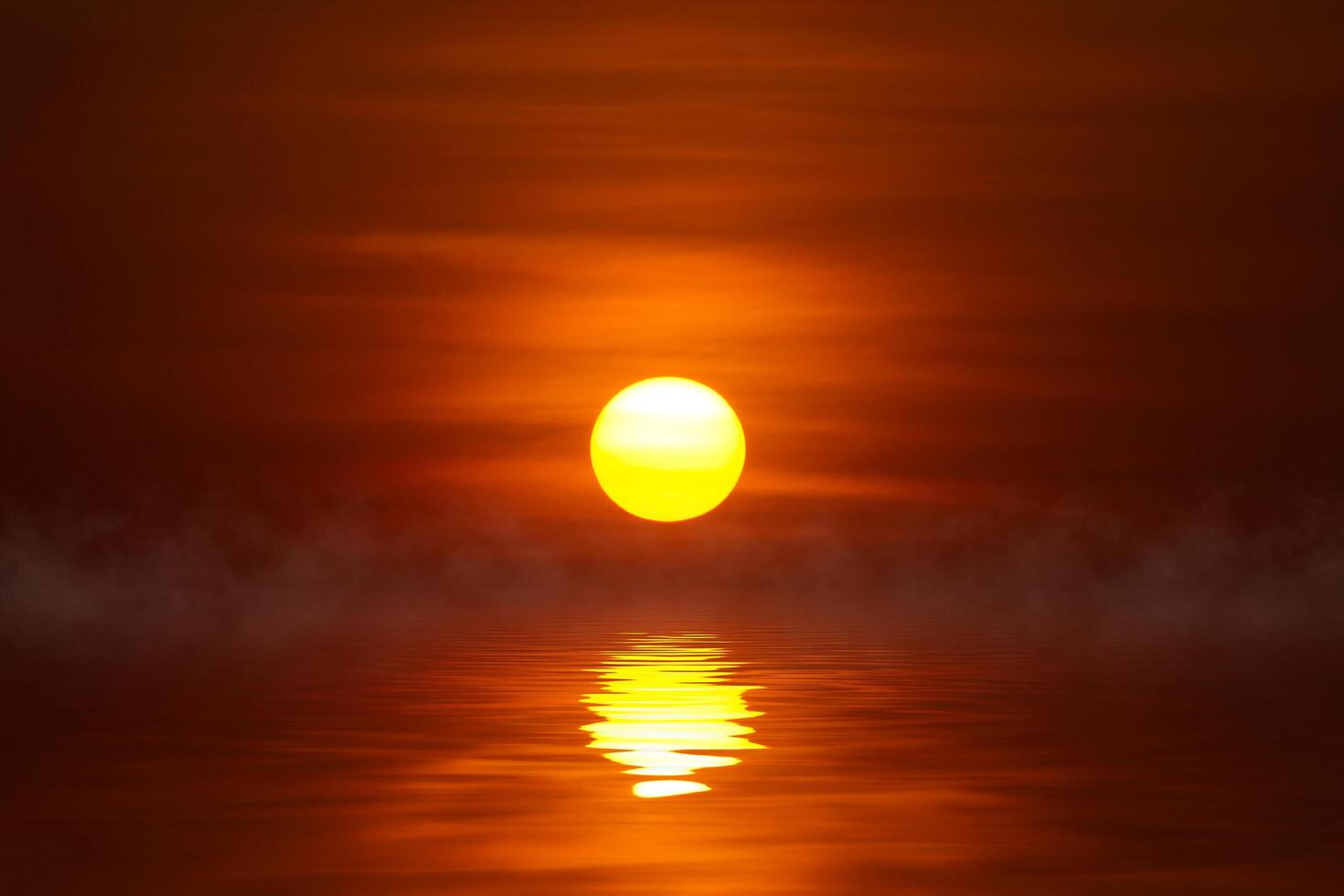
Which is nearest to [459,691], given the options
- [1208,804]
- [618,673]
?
[618,673]

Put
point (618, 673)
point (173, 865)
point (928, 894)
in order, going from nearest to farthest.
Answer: point (928, 894) → point (173, 865) → point (618, 673)

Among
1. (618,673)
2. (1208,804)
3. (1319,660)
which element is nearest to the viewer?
(1208,804)

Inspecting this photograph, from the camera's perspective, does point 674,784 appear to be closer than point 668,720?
Yes

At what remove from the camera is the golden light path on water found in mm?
21234

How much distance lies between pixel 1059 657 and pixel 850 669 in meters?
10.9

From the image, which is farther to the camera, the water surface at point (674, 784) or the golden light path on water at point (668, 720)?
the golden light path on water at point (668, 720)

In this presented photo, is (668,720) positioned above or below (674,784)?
above

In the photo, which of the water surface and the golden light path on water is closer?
the water surface

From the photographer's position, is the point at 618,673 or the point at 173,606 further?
the point at 173,606

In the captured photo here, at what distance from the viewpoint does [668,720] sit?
91.4 feet

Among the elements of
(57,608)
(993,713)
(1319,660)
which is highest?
(57,608)

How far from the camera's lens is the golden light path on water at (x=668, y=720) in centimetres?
2123

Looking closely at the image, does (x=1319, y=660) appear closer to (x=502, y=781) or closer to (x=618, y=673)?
(x=618, y=673)

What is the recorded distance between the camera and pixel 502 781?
20.2m
